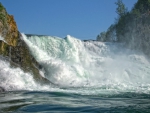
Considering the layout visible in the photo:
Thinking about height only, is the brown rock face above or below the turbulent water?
above

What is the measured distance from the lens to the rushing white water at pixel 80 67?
1562cm

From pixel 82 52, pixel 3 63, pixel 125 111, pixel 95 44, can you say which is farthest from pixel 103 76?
pixel 125 111

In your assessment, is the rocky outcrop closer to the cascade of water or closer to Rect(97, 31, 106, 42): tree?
the cascade of water

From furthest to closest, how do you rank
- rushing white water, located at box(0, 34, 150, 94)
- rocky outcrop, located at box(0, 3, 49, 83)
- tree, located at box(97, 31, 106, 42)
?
tree, located at box(97, 31, 106, 42) < rocky outcrop, located at box(0, 3, 49, 83) < rushing white water, located at box(0, 34, 150, 94)

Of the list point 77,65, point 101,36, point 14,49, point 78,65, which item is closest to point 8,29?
point 14,49

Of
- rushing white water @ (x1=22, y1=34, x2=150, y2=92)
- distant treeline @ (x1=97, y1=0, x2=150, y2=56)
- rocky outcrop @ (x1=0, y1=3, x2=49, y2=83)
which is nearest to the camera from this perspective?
rocky outcrop @ (x1=0, y1=3, x2=49, y2=83)

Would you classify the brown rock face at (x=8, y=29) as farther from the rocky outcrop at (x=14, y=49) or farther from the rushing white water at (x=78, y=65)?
the rushing white water at (x=78, y=65)

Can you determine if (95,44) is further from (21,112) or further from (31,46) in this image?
(21,112)

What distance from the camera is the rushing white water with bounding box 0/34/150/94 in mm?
15617

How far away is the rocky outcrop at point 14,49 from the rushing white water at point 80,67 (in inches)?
39.7

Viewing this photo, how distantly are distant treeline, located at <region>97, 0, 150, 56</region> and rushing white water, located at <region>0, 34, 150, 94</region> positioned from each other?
13.7 ft

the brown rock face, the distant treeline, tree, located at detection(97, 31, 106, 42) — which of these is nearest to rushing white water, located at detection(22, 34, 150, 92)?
the brown rock face

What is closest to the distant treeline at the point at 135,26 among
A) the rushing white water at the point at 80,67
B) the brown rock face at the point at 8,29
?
the rushing white water at the point at 80,67

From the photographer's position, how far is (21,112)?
21.8ft
